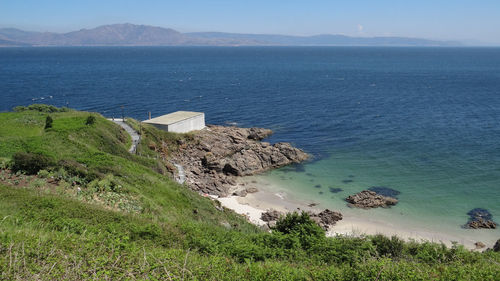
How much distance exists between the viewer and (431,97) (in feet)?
313

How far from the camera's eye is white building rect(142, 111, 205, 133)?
168 feet

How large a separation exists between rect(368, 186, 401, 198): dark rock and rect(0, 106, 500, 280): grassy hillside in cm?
1929

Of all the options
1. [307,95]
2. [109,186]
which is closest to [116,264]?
[109,186]

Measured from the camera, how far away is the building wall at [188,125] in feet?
170

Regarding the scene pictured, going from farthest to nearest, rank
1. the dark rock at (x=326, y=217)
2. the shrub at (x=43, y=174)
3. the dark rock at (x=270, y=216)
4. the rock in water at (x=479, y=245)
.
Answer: the dark rock at (x=270, y=216)
the dark rock at (x=326, y=217)
the rock in water at (x=479, y=245)
the shrub at (x=43, y=174)

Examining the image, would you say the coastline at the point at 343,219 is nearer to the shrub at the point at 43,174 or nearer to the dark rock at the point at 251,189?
the dark rock at the point at 251,189

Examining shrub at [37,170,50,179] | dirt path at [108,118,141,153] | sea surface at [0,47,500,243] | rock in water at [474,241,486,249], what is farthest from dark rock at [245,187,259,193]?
shrub at [37,170,50,179]

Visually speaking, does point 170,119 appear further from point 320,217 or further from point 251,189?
point 320,217

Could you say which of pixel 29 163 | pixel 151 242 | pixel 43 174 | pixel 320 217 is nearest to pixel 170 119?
pixel 320 217

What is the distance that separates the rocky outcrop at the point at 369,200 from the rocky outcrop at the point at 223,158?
11.0 m

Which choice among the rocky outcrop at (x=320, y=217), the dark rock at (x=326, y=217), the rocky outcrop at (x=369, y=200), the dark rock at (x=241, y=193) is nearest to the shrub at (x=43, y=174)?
the rocky outcrop at (x=320, y=217)

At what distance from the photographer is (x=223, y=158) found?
48.8 metres

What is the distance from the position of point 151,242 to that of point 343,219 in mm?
22978

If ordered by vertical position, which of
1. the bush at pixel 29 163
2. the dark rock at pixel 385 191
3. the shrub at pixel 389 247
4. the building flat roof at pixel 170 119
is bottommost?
the dark rock at pixel 385 191
